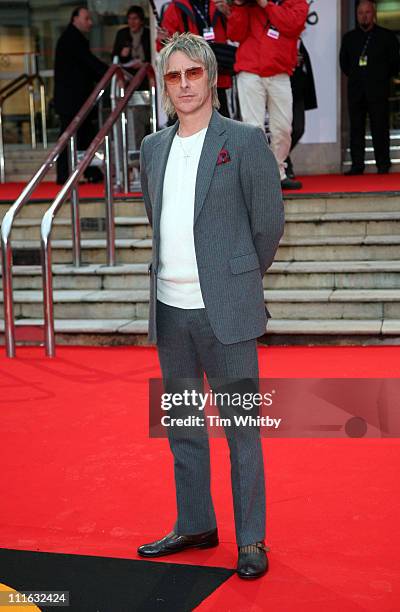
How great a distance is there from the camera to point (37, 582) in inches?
139

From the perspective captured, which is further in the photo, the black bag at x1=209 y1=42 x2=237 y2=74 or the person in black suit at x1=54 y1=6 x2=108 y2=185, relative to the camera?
the person in black suit at x1=54 y1=6 x2=108 y2=185

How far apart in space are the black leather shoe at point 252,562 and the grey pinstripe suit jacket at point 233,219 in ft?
2.37

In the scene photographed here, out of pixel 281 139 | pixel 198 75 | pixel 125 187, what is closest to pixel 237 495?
pixel 198 75

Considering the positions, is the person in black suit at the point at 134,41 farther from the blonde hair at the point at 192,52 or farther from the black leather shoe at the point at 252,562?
the black leather shoe at the point at 252,562

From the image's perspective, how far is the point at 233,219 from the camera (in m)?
3.49

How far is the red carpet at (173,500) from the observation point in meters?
3.48

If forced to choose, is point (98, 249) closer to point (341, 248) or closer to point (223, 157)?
point (341, 248)

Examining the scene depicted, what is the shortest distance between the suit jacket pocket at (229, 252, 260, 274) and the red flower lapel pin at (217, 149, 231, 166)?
321mm

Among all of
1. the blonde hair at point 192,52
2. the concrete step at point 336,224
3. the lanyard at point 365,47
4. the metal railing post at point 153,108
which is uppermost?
the lanyard at point 365,47

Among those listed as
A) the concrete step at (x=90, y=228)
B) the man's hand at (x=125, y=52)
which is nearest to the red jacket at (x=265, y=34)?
the concrete step at (x=90, y=228)

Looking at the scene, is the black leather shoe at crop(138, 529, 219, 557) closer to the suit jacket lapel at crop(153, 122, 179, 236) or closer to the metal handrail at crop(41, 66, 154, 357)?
the suit jacket lapel at crop(153, 122, 179, 236)

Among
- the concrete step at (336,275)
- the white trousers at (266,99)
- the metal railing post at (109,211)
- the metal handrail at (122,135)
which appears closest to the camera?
the concrete step at (336,275)

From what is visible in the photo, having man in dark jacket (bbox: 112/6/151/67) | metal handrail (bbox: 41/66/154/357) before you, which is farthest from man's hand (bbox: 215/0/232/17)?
man in dark jacket (bbox: 112/6/151/67)

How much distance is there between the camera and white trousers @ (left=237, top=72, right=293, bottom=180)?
8.59 meters
